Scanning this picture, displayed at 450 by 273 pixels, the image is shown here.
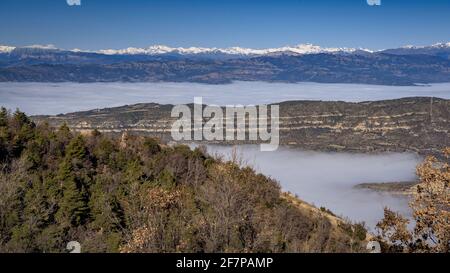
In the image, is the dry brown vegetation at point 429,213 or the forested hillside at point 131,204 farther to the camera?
the forested hillside at point 131,204

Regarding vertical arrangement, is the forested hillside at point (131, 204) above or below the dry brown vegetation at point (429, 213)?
below

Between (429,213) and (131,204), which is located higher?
(429,213)

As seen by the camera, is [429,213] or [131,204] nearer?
[429,213]

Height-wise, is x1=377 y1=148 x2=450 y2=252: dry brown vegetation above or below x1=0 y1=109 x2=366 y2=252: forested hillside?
above

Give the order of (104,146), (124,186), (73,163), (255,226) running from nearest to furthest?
(255,226)
(124,186)
(73,163)
(104,146)

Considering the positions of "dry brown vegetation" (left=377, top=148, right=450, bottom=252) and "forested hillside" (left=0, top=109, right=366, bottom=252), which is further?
"forested hillside" (left=0, top=109, right=366, bottom=252)
